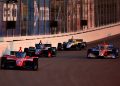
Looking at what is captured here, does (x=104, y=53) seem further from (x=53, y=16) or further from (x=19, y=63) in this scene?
(x=53, y=16)

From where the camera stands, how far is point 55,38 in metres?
38.5

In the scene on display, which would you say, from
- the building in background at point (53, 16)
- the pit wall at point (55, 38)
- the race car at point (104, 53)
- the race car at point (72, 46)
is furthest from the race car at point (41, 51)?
the race car at point (72, 46)

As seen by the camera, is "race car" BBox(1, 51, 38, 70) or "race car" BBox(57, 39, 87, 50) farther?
"race car" BBox(57, 39, 87, 50)

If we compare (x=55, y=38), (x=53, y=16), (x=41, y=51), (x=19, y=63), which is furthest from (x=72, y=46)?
(x=19, y=63)

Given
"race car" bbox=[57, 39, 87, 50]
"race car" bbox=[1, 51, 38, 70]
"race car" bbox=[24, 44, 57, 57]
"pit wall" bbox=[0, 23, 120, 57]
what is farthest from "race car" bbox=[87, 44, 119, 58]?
"race car" bbox=[57, 39, 87, 50]

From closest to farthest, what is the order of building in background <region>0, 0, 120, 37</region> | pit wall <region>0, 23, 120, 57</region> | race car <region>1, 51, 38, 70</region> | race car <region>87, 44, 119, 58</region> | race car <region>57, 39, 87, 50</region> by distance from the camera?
race car <region>1, 51, 38, 70</region> < race car <region>87, 44, 119, 58</region> < pit wall <region>0, 23, 120, 57</region> < building in background <region>0, 0, 120, 37</region> < race car <region>57, 39, 87, 50</region>

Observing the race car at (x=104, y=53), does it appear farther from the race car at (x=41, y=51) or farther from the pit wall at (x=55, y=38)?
the pit wall at (x=55, y=38)

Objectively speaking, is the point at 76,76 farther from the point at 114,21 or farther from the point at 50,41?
the point at 114,21

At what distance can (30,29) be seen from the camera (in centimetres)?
3666

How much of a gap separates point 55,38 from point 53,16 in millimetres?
3555

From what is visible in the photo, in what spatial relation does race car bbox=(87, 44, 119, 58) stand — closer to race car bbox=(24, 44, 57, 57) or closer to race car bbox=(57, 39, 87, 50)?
race car bbox=(24, 44, 57, 57)

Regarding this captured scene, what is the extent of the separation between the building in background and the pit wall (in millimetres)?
530

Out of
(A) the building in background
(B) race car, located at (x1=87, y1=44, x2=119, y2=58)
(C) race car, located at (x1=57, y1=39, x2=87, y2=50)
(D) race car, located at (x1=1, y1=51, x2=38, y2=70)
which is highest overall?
(A) the building in background

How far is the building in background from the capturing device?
32.9 metres
